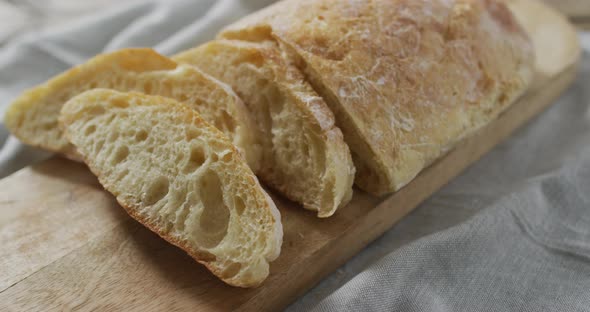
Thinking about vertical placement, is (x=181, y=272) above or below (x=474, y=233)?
above

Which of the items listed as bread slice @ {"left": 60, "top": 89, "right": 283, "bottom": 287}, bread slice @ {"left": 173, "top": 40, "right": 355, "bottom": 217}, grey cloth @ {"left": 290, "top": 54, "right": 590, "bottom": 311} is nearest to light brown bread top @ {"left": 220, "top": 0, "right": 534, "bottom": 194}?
bread slice @ {"left": 173, "top": 40, "right": 355, "bottom": 217}

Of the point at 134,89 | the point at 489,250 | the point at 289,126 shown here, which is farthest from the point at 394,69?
the point at 134,89

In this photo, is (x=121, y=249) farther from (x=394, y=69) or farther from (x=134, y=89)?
(x=394, y=69)

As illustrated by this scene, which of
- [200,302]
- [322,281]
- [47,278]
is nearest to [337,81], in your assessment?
[322,281]

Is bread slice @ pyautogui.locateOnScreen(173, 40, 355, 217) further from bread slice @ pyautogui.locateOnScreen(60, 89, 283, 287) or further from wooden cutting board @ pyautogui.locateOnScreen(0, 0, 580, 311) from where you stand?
bread slice @ pyautogui.locateOnScreen(60, 89, 283, 287)

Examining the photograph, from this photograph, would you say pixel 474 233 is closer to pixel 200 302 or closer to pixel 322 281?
pixel 322 281

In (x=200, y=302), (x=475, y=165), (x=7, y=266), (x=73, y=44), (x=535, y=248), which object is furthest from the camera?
(x=73, y=44)
